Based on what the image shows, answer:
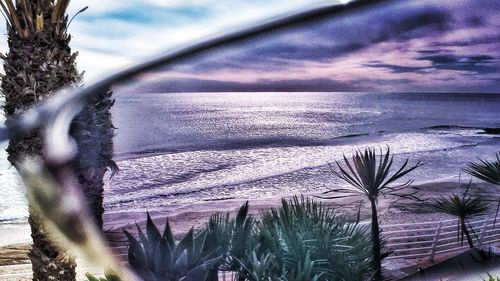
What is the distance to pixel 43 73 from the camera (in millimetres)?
1174

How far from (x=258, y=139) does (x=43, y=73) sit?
0.45 meters

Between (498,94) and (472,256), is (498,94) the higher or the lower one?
the higher one

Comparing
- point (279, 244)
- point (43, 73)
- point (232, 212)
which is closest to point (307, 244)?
point (279, 244)

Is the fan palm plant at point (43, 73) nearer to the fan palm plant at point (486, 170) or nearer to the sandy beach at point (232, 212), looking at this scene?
the sandy beach at point (232, 212)

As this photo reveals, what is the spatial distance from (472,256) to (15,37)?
105 cm

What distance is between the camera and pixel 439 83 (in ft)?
3.71

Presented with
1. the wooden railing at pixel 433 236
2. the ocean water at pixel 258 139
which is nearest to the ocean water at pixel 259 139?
the ocean water at pixel 258 139

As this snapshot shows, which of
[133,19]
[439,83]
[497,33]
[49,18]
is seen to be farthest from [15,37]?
[497,33]

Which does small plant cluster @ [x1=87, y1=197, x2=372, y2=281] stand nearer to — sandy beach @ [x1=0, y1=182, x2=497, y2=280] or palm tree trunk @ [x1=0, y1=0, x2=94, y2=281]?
sandy beach @ [x1=0, y1=182, x2=497, y2=280]

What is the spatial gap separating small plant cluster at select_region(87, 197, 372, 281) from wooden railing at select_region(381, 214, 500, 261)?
69mm

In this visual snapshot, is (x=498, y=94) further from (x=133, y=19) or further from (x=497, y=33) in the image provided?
(x=133, y=19)

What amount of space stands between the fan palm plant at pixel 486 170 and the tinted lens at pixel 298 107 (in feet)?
0.19

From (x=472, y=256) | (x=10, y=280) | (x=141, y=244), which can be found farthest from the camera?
(x=10, y=280)

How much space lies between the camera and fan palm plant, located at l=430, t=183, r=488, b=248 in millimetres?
1181
